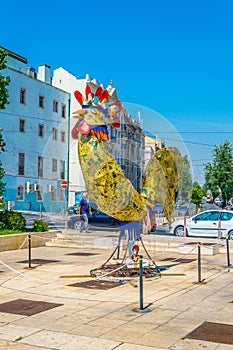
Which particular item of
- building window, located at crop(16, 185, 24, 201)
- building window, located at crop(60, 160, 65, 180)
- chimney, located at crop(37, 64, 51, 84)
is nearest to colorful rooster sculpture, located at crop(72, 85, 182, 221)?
building window, located at crop(60, 160, 65, 180)

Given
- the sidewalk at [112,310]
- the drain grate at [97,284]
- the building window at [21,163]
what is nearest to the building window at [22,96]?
the building window at [21,163]

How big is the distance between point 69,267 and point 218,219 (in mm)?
9901

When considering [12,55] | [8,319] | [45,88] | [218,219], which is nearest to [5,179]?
[45,88]

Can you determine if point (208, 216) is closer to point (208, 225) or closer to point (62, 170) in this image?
point (208, 225)

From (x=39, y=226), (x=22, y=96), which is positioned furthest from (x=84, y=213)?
(x=22, y=96)

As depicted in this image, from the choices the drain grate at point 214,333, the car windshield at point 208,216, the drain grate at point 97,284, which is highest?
the car windshield at point 208,216

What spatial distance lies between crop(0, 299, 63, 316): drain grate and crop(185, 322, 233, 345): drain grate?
277cm

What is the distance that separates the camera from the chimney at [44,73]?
1866 inches

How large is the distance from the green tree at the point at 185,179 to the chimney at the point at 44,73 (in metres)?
38.3

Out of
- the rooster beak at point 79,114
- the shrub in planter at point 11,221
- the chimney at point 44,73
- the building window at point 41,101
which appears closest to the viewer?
the rooster beak at point 79,114

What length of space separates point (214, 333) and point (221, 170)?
43.2 m

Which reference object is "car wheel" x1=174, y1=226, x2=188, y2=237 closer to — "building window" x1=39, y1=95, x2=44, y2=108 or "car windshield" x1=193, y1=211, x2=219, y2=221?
"car windshield" x1=193, y1=211, x2=219, y2=221

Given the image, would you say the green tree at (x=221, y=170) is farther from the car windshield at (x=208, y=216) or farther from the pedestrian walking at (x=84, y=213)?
the pedestrian walking at (x=84, y=213)

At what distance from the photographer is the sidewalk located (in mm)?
6363
